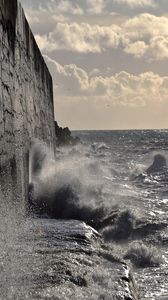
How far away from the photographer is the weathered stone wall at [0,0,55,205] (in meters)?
4.66

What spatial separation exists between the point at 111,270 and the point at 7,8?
8.98 ft

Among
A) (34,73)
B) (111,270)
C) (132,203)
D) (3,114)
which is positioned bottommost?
(132,203)

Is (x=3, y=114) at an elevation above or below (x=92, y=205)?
above

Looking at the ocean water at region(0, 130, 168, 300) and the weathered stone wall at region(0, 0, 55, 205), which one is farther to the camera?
the weathered stone wall at region(0, 0, 55, 205)

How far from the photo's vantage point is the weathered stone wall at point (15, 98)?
466 centimetres

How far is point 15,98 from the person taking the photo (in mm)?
5484

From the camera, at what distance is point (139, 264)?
6.98 metres

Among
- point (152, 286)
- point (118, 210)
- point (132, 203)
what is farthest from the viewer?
point (132, 203)

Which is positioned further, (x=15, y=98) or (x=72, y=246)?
(x=15, y=98)

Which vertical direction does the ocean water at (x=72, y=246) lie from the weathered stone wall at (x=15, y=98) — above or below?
below

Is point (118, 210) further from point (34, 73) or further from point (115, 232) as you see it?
point (34, 73)

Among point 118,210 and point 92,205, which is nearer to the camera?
point 92,205

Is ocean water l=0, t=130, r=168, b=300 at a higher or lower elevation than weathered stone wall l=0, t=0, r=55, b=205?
lower

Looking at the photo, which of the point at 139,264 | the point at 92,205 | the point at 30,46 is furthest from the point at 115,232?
the point at 30,46
